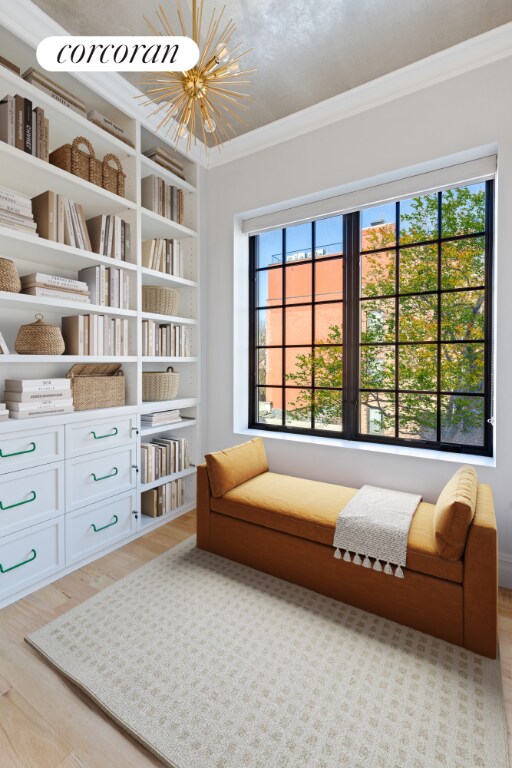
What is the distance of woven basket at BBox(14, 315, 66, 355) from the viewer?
2.01 metres

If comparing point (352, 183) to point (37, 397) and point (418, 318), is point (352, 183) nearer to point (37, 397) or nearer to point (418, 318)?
point (418, 318)

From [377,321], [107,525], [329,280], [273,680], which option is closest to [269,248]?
[329,280]

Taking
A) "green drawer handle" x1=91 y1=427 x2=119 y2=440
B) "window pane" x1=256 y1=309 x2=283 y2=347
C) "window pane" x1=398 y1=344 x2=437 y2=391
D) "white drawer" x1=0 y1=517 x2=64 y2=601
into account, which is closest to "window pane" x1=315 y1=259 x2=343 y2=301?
"window pane" x1=256 y1=309 x2=283 y2=347

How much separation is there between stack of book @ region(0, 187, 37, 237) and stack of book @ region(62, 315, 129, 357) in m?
0.52

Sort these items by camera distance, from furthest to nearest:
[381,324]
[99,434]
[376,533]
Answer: [381,324], [99,434], [376,533]

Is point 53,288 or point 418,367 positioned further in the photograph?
point 418,367

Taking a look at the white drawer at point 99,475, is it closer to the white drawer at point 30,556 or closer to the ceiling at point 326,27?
the white drawer at point 30,556

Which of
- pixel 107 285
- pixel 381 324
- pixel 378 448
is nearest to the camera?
pixel 107 285

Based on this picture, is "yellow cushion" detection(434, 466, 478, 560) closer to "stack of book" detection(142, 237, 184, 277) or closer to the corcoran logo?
the corcoran logo

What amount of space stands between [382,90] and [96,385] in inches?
100

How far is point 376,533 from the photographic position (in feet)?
5.79

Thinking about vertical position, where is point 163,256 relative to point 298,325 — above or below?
above

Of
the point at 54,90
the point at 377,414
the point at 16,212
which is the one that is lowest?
the point at 377,414

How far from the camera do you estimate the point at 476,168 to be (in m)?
2.16
